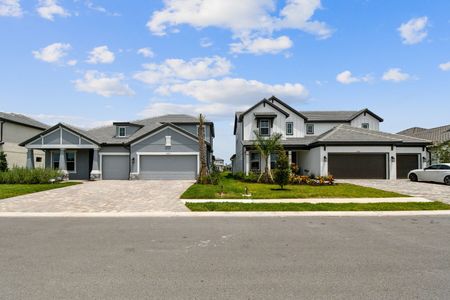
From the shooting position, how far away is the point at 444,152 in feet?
92.2

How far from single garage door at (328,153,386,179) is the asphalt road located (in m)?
17.3

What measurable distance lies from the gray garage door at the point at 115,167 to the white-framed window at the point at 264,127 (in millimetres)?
13589

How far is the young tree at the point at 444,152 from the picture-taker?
27.8 meters

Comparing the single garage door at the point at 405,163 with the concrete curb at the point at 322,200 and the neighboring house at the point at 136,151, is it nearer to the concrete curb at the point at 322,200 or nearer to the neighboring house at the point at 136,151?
the concrete curb at the point at 322,200

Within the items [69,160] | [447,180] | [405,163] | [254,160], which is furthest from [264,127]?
[69,160]

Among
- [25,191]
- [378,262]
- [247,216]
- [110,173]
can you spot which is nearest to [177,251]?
[378,262]

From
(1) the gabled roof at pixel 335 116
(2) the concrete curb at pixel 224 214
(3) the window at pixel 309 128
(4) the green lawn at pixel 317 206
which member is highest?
(1) the gabled roof at pixel 335 116

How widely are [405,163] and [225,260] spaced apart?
2713 centimetres

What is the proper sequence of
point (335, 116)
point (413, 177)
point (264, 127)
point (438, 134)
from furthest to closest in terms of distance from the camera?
1. point (438, 134)
2. point (335, 116)
3. point (264, 127)
4. point (413, 177)

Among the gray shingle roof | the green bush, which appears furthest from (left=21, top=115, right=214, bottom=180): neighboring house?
the gray shingle roof

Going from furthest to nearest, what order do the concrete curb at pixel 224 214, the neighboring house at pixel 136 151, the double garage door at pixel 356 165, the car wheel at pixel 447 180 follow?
1. the neighboring house at pixel 136 151
2. the double garage door at pixel 356 165
3. the car wheel at pixel 447 180
4. the concrete curb at pixel 224 214

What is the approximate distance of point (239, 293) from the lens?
13.6 feet

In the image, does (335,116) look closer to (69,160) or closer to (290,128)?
(290,128)

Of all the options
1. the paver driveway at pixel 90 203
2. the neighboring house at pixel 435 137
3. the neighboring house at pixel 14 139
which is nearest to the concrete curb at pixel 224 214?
the paver driveway at pixel 90 203
